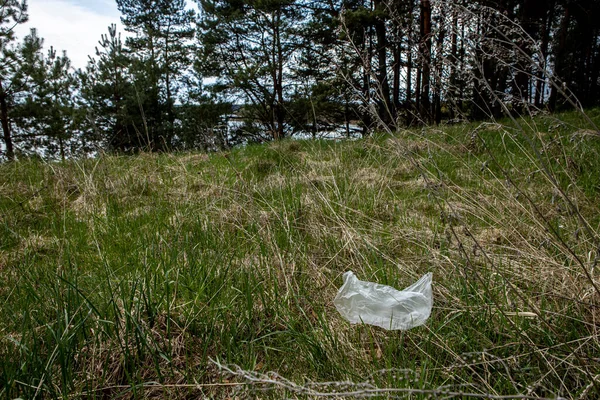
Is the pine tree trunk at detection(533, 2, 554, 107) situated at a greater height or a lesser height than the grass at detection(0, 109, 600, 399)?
greater

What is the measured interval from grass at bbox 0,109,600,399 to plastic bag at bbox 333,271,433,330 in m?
0.05

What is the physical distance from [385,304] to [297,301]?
1.03ft

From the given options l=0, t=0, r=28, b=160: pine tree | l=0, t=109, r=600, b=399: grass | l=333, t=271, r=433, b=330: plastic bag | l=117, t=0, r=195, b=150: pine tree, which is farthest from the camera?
l=117, t=0, r=195, b=150: pine tree

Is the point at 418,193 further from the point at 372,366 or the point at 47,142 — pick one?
the point at 47,142

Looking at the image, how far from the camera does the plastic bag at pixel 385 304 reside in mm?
1088

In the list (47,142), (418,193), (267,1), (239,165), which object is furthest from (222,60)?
(418,193)

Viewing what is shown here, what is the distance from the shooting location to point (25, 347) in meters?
0.96

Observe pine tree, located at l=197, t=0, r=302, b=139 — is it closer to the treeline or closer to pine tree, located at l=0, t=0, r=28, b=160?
the treeline

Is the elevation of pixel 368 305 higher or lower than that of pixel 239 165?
lower

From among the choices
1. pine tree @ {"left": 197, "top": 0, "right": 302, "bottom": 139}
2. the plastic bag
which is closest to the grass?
the plastic bag

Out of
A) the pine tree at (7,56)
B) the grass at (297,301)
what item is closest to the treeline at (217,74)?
→ the pine tree at (7,56)

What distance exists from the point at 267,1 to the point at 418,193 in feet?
47.1

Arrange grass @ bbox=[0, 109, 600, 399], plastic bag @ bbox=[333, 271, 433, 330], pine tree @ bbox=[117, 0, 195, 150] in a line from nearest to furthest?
grass @ bbox=[0, 109, 600, 399] → plastic bag @ bbox=[333, 271, 433, 330] → pine tree @ bbox=[117, 0, 195, 150]

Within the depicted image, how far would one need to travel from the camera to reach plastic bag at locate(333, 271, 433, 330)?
1.09m
